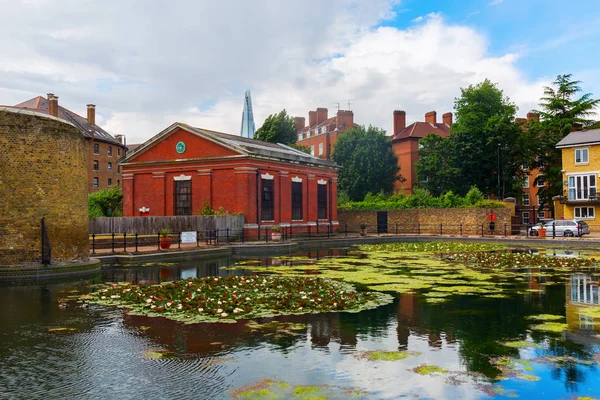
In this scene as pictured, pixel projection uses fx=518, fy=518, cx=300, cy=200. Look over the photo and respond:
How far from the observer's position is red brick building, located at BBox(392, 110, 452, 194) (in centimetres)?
6381

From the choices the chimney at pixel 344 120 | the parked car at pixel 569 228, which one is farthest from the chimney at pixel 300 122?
the parked car at pixel 569 228

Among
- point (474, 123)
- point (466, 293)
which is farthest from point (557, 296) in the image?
point (474, 123)

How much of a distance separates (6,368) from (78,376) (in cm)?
116

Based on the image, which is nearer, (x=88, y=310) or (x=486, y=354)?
(x=486, y=354)

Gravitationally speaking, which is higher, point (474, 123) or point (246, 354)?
point (474, 123)

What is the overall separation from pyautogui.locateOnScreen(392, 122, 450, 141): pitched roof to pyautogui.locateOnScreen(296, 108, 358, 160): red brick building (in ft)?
28.4

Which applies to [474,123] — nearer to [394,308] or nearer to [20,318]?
[394,308]

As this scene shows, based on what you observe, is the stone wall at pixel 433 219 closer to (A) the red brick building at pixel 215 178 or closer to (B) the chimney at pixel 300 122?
(A) the red brick building at pixel 215 178

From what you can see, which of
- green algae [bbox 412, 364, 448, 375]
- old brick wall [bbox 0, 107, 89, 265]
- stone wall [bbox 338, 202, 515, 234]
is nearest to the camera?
green algae [bbox 412, 364, 448, 375]

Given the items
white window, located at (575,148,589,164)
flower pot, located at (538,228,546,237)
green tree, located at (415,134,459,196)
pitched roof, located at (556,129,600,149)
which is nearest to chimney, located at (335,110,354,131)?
green tree, located at (415,134,459,196)

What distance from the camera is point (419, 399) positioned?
18.9 feet

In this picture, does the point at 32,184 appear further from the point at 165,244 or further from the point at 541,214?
the point at 541,214

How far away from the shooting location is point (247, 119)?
73438mm

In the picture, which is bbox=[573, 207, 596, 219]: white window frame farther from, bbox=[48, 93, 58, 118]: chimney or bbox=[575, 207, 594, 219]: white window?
bbox=[48, 93, 58, 118]: chimney
